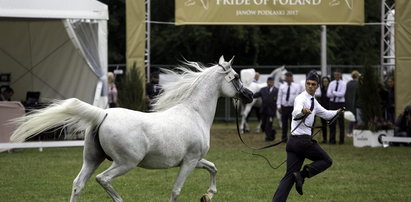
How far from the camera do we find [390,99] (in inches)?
779

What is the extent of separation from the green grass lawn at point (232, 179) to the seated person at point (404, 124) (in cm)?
67

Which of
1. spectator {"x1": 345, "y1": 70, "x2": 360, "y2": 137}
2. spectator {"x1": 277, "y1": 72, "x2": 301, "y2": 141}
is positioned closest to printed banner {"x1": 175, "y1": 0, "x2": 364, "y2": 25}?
spectator {"x1": 277, "y1": 72, "x2": 301, "y2": 141}

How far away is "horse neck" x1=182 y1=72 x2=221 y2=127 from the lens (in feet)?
30.5

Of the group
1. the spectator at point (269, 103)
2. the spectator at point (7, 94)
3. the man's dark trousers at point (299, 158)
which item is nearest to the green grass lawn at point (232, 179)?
the man's dark trousers at point (299, 158)

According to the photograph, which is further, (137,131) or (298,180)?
(298,180)

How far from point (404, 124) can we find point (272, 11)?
4287mm

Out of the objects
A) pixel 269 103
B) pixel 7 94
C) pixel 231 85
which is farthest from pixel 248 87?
pixel 231 85

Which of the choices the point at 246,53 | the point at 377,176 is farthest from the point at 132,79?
the point at 246,53

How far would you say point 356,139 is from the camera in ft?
62.3

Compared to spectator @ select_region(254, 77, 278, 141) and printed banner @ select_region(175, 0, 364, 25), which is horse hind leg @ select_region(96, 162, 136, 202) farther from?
spectator @ select_region(254, 77, 278, 141)

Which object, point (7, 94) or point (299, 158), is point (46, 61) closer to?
point (7, 94)

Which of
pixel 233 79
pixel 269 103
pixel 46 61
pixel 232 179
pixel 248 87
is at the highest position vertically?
pixel 46 61

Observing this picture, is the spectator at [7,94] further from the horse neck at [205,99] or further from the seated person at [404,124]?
the horse neck at [205,99]

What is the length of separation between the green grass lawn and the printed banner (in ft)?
10.6
